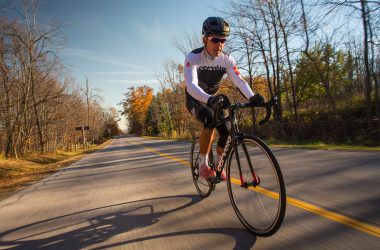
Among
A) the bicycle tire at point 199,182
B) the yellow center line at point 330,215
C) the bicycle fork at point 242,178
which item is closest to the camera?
the yellow center line at point 330,215

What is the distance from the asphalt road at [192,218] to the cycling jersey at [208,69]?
1622 millimetres

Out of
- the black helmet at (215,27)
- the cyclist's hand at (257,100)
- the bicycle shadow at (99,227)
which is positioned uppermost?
the black helmet at (215,27)

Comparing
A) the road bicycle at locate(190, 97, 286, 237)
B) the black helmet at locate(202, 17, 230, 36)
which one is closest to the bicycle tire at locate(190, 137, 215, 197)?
the road bicycle at locate(190, 97, 286, 237)

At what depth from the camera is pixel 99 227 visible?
3.69 metres

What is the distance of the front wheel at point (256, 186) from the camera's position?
9.02 ft

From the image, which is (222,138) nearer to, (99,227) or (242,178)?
(242,178)

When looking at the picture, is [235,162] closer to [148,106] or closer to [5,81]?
[5,81]

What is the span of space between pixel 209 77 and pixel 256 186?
1.81 metres

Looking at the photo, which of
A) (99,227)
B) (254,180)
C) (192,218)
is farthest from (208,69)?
(99,227)

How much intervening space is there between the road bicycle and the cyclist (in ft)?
0.73

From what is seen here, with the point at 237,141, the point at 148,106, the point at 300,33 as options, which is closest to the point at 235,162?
the point at 237,141

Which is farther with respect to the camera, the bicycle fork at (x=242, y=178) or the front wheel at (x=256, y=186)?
the bicycle fork at (x=242, y=178)

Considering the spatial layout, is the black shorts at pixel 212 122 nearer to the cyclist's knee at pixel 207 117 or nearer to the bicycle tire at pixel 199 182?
the cyclist's knee at pixel 207 117

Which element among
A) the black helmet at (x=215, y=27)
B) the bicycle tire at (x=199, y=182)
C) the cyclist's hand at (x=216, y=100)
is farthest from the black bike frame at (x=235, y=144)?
the black helmet at (x=215, y=27)
